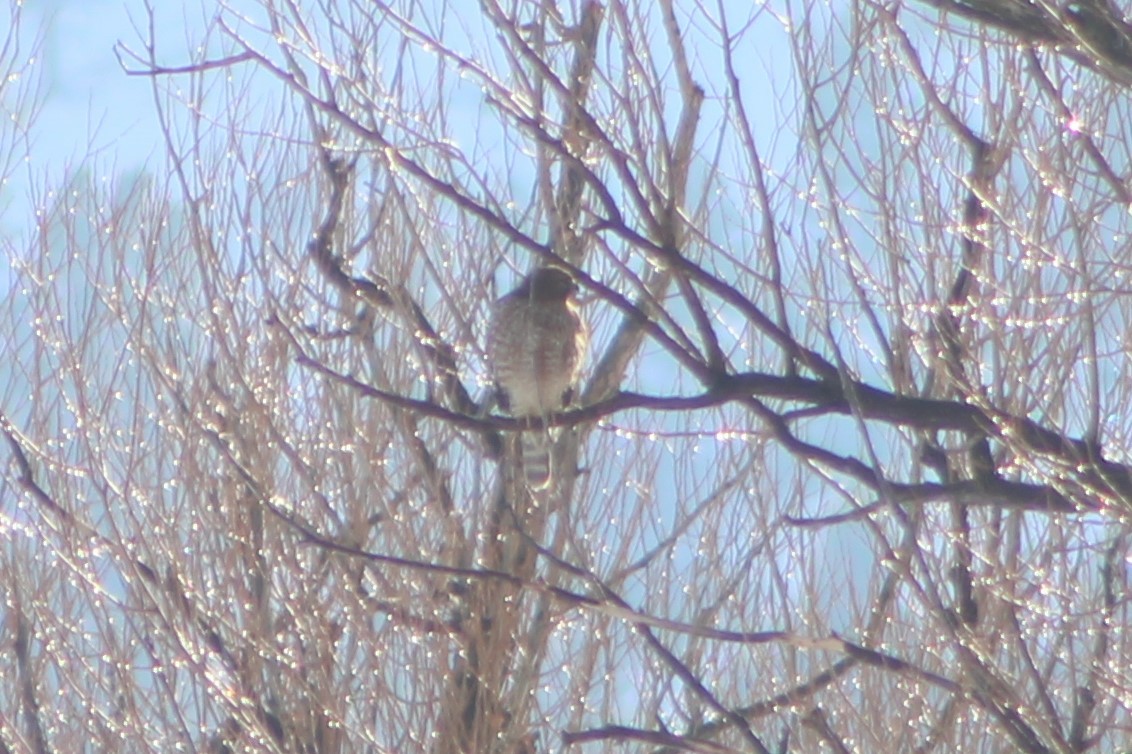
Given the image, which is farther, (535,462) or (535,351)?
(535,351)

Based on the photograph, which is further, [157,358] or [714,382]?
[157,358]

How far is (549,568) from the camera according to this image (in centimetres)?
432

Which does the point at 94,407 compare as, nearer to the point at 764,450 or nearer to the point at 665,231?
the point at 764,450

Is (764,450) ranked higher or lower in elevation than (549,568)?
higher

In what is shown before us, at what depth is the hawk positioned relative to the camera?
420 cm

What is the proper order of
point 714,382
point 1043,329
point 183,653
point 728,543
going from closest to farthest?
1. point 714,382
2. point 1043,329
3. point 183,653
4. point 728,543

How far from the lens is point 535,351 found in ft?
14.1

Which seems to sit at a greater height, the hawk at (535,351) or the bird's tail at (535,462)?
the hawk at (535,351)

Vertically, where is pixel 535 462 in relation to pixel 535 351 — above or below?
below

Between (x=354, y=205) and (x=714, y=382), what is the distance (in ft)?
8.62

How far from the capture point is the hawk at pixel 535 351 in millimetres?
4199

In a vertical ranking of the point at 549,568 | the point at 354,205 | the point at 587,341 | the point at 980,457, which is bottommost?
the point at 980,457

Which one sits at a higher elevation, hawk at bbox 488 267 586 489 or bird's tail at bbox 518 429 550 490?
hawk at bbox 488 267 586 489

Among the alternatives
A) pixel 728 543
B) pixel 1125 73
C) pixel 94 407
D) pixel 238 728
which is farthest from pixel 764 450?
pixel 1125 73
